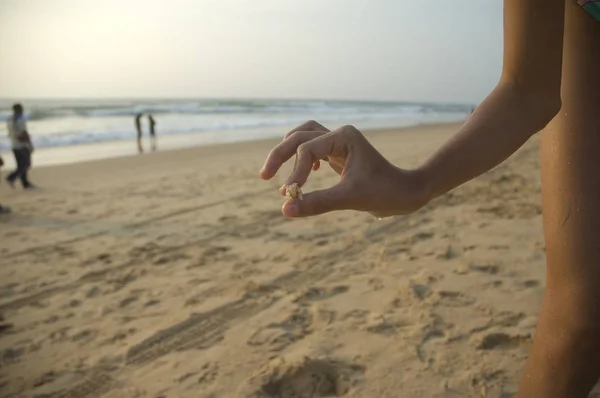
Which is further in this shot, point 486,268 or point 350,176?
point 486,268

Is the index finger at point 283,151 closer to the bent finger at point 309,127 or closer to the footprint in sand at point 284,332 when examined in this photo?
the bent finger at point 309,127

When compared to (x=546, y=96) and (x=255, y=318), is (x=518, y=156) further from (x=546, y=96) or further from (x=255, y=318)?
(x=546, y=96)

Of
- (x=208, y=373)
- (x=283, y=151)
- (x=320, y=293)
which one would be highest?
(x=283, y=151)

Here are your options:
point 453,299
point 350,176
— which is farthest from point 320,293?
point 350,176

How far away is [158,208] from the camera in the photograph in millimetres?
6074

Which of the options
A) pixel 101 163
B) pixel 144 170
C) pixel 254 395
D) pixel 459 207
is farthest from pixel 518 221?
pixel 101 163

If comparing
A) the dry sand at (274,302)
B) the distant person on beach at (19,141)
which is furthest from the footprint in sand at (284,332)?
the distant person on beach at (19,141)

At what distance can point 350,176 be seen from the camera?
1.01 metres

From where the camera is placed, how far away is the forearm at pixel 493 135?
115 cm

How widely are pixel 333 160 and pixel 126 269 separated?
126 inches

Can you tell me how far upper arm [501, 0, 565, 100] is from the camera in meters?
1.09

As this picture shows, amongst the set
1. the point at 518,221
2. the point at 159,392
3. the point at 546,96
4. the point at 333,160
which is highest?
the point at 546,96

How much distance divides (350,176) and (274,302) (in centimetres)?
218

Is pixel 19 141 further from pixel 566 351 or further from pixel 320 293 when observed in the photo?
pixel 566 351
